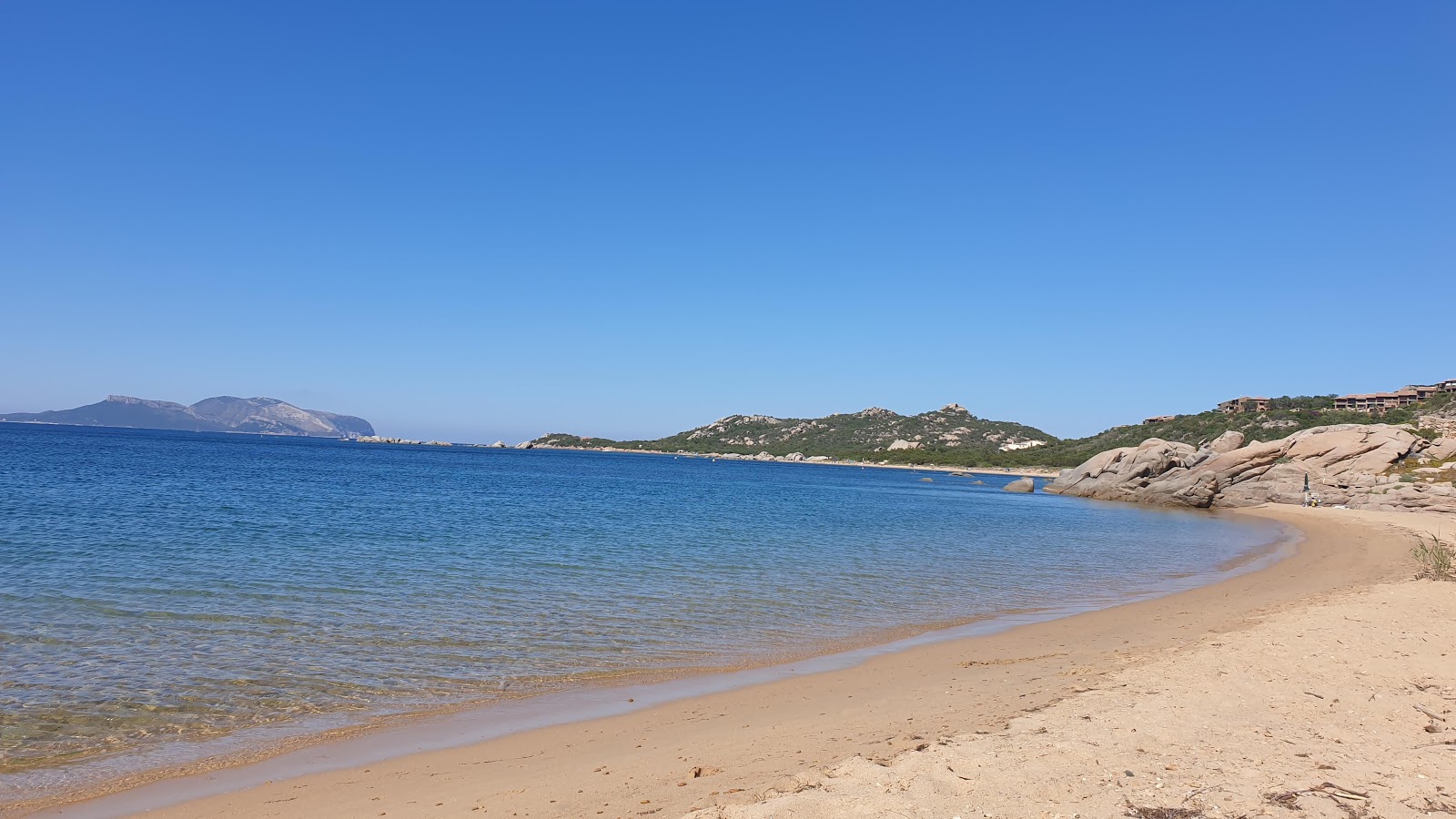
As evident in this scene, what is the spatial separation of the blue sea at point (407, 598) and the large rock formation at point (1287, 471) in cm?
1759

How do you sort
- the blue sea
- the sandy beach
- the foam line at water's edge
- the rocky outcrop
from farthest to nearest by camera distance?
the rocky outcrop, the blue sea, the foam line at water's edge, the sandy beach

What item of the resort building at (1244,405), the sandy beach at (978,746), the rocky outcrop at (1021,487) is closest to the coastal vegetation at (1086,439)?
the resort building at (1244,405)

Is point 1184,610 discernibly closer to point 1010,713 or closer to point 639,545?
point 1010,713

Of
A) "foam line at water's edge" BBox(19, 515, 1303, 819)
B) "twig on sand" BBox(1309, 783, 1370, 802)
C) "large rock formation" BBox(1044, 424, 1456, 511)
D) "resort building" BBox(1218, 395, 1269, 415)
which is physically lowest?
"foam line at water's edge" BBox(19, 515, 1303, 819)

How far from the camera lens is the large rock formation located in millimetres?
47219

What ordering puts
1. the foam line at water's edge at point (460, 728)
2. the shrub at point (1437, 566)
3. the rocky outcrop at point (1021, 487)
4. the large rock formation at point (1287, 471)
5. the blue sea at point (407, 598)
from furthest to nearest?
the rocky outcrop at point (1021, 487) → the large rock formation at point (1287, 471) → the shrub at point (1437, 566) → the blue sea at point (407, 598) → the foam line at water's edge at point (460, 728)

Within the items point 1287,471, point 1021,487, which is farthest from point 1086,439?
point 1287,471

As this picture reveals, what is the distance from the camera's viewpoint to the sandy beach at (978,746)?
19.0ft

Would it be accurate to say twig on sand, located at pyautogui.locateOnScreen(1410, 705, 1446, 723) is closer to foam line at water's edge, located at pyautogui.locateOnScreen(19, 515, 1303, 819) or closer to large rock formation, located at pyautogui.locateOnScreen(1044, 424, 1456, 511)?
foam line at water's edge, located at pyautogui.locateOnScreen(19, 515, 1303, 819)

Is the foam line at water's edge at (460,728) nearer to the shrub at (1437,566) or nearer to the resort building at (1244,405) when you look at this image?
the shrub at (1437,566)

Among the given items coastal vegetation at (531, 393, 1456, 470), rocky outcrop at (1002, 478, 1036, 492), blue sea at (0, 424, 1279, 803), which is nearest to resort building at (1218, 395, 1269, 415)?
coastal vegetation at (531, 393, 1456, 470)

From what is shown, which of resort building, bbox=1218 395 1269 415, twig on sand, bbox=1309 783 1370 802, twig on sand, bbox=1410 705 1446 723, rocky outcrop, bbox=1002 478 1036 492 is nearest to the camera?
twig on sand, bbox=1309 783 1370 802

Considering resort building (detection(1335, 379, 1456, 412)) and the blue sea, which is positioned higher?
resort building (detection(1335, 379, 1456, 412))

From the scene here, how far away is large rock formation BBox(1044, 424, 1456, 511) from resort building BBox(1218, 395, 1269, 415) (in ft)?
225
